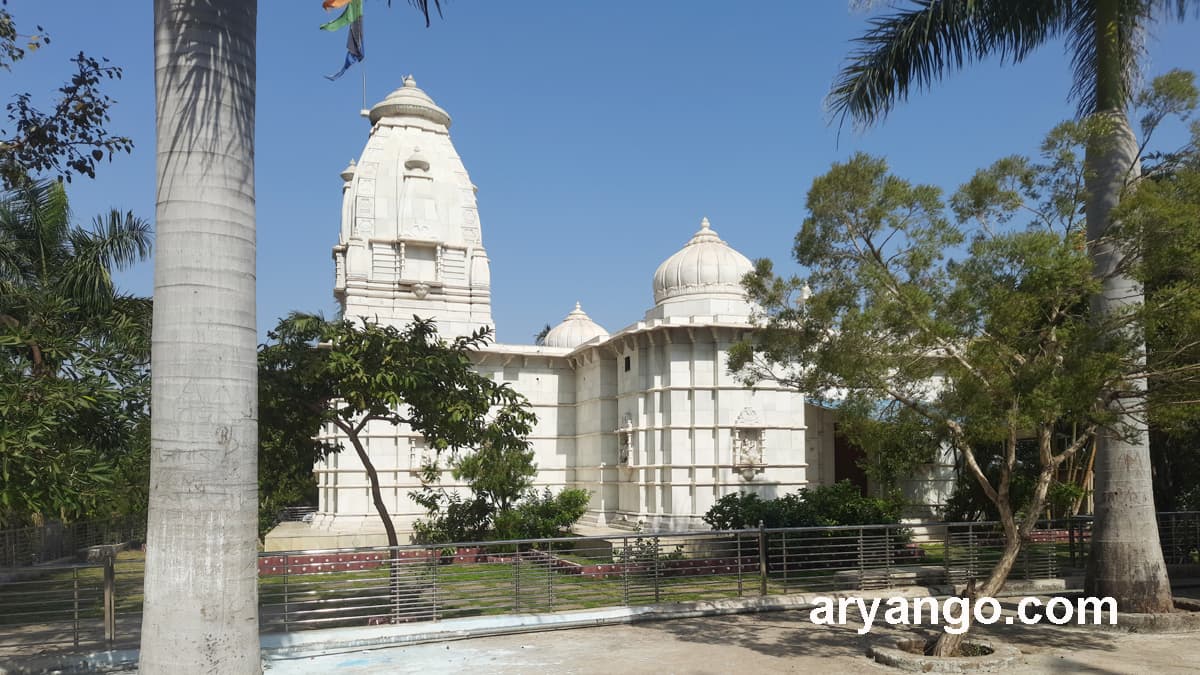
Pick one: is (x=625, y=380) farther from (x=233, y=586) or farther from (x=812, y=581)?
(x=233, y=586)

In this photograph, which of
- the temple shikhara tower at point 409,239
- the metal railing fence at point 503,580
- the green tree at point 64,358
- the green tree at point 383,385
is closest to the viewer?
the green tree at point 64,358

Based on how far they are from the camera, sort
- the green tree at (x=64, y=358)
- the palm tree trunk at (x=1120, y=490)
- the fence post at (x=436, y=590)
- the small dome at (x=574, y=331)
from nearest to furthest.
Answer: the green tree at (x=64, y=358) → the fence post at (x=436, y=590) → the palm tree trunk at (x=1120, y=490) → the small dome at (x=574, y=331)

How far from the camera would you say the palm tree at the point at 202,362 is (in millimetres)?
5453

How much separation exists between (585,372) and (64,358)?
1951 centimetres

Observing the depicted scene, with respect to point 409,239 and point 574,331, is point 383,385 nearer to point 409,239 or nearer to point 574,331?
point 409,239

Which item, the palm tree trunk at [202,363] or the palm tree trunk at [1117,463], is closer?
the palm tree trunk at [202,363]

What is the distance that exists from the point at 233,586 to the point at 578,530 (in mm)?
20068

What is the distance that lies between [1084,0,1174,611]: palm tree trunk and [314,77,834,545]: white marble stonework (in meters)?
11.1

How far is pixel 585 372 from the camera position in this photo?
28766mm

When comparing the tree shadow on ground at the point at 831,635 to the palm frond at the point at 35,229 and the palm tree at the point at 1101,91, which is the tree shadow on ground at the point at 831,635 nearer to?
the palm tree at the point at 1101,91

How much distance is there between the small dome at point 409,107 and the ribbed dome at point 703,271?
1015 cm

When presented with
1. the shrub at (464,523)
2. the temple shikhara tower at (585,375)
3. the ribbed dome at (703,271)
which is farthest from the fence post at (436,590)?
the ribbed dome at (703,271)

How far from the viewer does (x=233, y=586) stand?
18.2 feet

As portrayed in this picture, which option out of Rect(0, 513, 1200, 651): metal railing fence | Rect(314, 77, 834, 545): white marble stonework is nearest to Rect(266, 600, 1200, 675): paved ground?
Rect(0, 513, 1200, 651): metal railing fence
